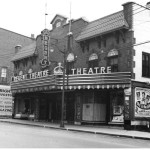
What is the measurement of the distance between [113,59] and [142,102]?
172 inches

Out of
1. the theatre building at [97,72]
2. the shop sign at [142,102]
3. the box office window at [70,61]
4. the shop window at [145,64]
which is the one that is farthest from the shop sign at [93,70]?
the shop sign at [142,102]

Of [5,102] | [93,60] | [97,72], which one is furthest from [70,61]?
[5,102]

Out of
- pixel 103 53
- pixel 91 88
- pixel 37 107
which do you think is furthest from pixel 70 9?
pixel 37 107

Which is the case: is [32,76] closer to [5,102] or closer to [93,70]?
[93,70]

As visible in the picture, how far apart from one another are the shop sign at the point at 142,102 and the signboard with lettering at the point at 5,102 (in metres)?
22.7

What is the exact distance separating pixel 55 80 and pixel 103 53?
5005 mm

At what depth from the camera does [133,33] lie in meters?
23.6

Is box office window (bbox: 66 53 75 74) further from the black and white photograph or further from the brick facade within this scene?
the brick facade

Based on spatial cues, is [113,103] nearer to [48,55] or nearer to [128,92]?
[128,92]

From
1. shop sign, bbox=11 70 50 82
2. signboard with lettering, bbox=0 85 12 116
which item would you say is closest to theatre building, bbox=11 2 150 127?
shop sign, bbox=11 70 50 82

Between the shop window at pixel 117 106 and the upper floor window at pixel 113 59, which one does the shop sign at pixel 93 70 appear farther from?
the shop window at pixel 117 106

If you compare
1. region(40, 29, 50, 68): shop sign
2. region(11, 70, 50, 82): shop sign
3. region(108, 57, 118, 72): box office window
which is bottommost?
region(11, 70, 50, 82): shop sign

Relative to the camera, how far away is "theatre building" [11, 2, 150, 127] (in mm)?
23359

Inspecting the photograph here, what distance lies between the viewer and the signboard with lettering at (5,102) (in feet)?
133
